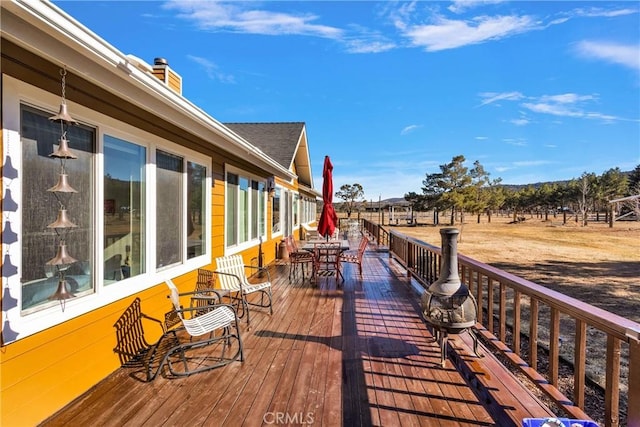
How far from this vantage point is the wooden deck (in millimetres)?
2000

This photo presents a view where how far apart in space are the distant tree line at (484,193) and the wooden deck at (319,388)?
31539 mm

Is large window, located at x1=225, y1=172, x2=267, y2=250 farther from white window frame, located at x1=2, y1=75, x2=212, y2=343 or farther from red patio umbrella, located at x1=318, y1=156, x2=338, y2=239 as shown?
white window frame, located at x1=2, y1=75, x2=212, y2=343

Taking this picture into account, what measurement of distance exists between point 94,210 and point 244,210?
12.5 feet

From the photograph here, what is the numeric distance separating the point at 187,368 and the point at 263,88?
15039 millimetres

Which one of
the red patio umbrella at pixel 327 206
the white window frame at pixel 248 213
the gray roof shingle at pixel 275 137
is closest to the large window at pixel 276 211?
the white window frame at pixel 248 213

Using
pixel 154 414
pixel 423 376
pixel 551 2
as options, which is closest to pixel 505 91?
pixel 551 2

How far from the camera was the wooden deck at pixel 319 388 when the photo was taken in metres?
2.00

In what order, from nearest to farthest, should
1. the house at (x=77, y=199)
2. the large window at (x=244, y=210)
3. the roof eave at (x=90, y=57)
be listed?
the roof eave at (x=90, y=57) → the house at (x=77, y=199) → the large window at (x=244, y=210)

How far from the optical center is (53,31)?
5.04 ft

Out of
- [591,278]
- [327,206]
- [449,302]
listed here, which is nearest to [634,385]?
[449,302]

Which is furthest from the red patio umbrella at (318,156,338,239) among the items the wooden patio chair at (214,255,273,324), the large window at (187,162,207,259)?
the large window at (187,162,207,259)

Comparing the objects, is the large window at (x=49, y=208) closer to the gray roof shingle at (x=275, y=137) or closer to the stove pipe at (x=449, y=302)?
the stove pipe at (x=449, y=302)

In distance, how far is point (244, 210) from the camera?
6.21 metres

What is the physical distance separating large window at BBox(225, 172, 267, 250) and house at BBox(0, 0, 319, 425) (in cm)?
152
